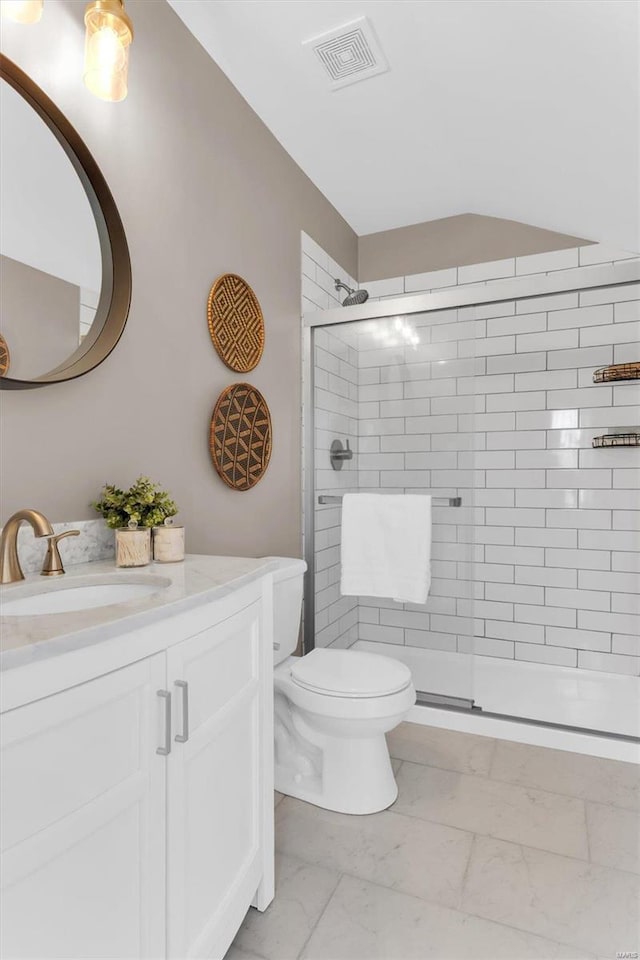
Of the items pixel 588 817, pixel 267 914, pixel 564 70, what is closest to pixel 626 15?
pixel 564 70

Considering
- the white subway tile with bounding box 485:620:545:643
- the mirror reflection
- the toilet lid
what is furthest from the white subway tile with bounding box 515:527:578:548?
the mirror reflection

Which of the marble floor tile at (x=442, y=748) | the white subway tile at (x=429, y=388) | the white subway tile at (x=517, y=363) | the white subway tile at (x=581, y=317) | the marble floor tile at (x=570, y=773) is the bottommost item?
the marble floor tile at (x=442, y=748)

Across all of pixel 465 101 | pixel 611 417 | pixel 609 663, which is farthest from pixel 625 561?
pixel 465 101

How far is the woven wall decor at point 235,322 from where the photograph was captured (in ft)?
6.64

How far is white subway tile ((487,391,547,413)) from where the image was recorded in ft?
10.0

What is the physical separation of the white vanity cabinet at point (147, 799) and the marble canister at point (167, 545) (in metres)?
0.31

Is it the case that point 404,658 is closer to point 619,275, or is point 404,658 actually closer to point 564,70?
point 619,275

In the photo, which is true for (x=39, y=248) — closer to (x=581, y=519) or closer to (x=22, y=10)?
(x=22, y=10)

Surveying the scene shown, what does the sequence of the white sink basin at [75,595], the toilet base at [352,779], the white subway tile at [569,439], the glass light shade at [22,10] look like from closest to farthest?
the white sink basin at [75,595] < the glass light shade at [22,10] < the toilet base at [352,779] < the white subway tile at [569,439]

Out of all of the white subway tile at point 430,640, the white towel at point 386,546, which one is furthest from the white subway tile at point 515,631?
the white towel at point 386,546

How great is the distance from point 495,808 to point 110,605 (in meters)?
1.56

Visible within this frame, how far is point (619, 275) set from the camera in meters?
2.06

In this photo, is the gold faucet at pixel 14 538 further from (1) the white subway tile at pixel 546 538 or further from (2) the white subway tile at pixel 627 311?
(2) the white subway tile at pixel 627 311

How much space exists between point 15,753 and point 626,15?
2.15 m
